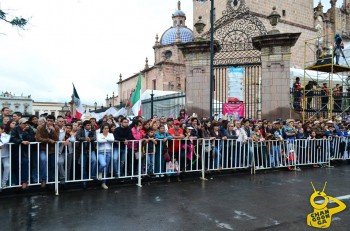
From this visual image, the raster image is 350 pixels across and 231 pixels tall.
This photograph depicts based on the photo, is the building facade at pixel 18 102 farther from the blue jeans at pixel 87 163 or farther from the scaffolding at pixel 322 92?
the blue jeans at pixel 87 163

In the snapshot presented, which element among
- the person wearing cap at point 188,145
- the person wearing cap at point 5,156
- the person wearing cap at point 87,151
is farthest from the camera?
the person wearing cap at point 188,145

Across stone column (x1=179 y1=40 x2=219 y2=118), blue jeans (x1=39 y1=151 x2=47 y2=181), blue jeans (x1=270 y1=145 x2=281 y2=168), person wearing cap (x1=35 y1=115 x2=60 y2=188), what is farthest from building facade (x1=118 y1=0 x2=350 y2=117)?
blue jeans (x1=39 y1=151 x2=47 y2=181)

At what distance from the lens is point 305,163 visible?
11.0 m

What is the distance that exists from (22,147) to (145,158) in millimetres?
2925

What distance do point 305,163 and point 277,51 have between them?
5240mm

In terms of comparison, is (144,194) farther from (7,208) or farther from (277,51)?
(277,51)

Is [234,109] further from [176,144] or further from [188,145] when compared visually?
[176,144]

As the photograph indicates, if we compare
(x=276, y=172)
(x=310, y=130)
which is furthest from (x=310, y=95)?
(x=276, y=172)

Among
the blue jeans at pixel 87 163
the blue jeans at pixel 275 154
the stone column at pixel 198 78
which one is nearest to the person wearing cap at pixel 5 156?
the blue jeans at pixel 87 163

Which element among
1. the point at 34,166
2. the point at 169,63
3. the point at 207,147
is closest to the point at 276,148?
the point at 207,147

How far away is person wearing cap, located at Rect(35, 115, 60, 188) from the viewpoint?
7.07m

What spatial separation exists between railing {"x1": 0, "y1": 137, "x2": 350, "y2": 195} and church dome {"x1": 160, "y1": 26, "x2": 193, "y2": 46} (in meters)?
41.8

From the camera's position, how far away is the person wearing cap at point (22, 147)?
6.82 m

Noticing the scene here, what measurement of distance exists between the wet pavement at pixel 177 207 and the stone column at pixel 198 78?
21.5ft
